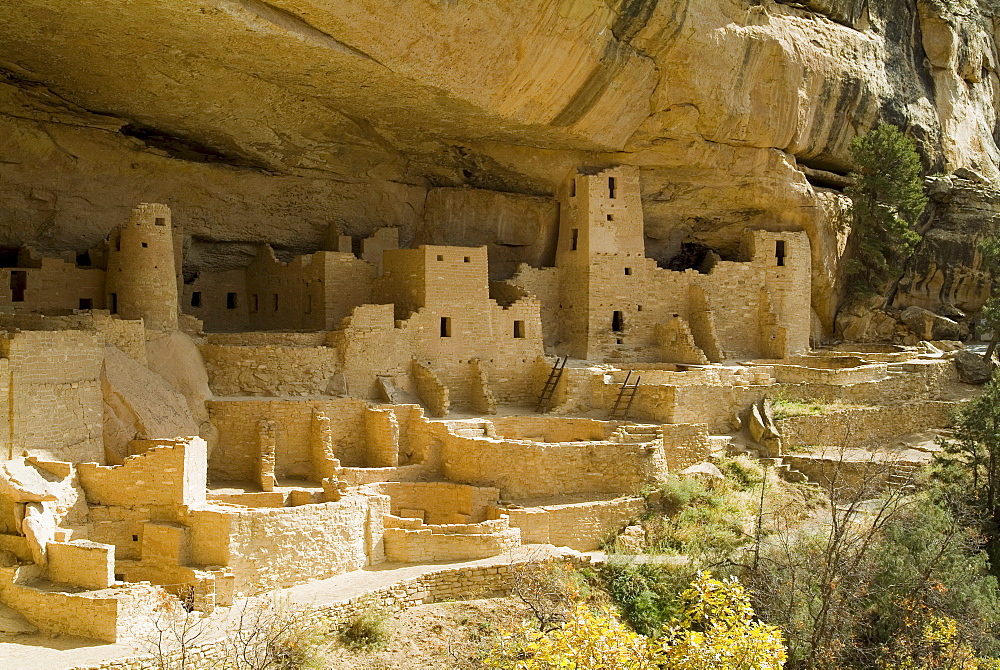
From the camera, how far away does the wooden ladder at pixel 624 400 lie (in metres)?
19.5

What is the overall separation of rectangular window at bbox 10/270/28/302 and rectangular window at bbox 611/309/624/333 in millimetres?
11495

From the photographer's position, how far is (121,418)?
50.4ft

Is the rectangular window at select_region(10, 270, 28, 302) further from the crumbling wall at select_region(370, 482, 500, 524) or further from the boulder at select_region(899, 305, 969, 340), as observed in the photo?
the boulder at select_region(899, 305, 969, 340)

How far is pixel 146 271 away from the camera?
1784 centimetres

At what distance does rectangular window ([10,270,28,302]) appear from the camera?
18.5 metres

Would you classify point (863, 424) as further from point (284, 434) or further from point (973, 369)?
point (284, 434)

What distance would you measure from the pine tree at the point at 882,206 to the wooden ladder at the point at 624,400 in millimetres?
8544

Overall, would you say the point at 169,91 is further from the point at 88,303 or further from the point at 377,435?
the point at 377,435

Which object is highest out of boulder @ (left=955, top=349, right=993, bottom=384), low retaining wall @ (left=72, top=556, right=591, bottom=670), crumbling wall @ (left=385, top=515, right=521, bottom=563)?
boulder @ (left=955, top=349, right=993, bottom=384)

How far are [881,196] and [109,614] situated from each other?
1926cm

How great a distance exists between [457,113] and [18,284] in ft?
27.4

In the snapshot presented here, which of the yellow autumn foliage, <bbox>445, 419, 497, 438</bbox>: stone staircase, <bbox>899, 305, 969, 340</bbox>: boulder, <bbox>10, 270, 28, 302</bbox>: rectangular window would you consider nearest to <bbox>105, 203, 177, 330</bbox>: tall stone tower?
<bbox>10, 270, 28, 302</bbox>: rectangular window

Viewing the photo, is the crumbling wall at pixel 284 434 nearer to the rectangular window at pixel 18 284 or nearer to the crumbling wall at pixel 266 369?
the crumbling wall at pixel 266 369

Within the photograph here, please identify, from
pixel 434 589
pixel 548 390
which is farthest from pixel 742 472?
pixel 434 589
